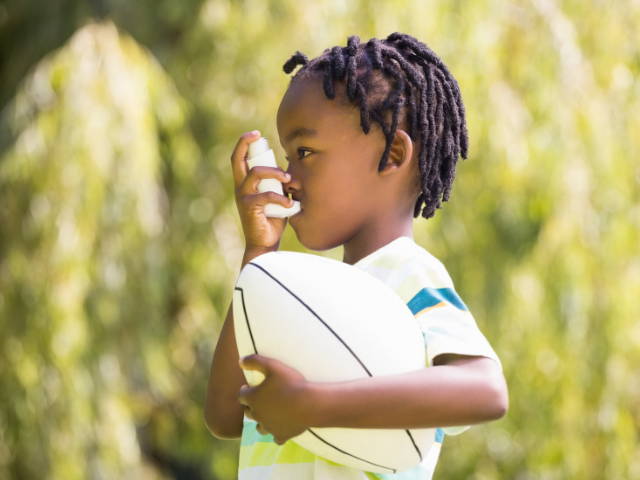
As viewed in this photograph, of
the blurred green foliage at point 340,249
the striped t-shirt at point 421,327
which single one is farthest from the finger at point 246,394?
the blurred green foliage at point 340,249

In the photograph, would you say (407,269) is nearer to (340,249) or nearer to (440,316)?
(440,316)

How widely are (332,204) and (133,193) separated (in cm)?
246

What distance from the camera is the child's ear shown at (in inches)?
53.1

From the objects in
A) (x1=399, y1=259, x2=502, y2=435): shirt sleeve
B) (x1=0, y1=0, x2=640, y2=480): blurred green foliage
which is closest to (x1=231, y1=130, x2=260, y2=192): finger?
(x1=399, y1=259, x2=502, y2=435): shirt sleeve

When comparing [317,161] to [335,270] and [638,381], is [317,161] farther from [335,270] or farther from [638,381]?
[638,381]

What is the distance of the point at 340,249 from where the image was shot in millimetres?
3684

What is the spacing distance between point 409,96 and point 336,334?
50 centimetres

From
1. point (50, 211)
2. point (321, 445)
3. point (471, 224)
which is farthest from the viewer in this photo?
point (471, 224)

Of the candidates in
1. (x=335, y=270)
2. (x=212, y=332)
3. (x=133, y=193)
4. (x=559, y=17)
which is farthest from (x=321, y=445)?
(x=559, y=17)

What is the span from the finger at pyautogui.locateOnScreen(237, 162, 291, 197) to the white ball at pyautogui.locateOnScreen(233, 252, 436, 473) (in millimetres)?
208

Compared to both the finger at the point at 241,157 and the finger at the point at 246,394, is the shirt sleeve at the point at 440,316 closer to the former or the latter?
the finger at the point at 246,394

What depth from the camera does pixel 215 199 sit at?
426 cm

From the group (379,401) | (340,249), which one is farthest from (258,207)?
(340,249)

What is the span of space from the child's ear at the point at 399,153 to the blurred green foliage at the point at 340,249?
2.31 meters
